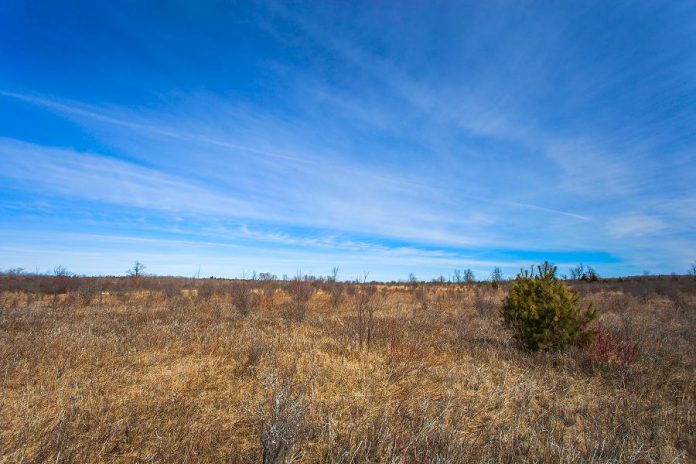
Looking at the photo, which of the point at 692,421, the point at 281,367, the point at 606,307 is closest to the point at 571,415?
the point at 692,421

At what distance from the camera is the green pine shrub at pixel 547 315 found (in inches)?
288

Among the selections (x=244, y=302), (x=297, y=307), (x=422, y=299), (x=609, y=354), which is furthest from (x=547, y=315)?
(x=422, y=299)

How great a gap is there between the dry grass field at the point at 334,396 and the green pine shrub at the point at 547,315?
364mm

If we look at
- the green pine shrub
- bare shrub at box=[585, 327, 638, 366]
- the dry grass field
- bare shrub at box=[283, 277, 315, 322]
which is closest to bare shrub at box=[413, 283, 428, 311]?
bare shrub at box=[283, 277, 315, 322]

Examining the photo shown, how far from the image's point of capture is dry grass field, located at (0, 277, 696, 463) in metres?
3.34

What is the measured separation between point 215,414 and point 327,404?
4.85 ft

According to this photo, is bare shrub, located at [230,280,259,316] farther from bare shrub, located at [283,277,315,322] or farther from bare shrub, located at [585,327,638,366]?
bare shrub, located at [585,327,638,366]

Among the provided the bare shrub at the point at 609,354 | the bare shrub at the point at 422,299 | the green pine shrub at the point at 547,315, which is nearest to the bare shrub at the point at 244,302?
the bare shrub at the point at 422,299

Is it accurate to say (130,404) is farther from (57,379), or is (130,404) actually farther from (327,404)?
(327,404)

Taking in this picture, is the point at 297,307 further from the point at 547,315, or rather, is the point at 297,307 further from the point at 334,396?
the point at 547,315

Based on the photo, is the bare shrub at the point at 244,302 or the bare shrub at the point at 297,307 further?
the bare shrub at the point at 244,302

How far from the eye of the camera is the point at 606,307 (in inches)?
662

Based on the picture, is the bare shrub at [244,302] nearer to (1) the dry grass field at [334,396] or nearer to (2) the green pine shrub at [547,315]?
(1) the dry grass field at [334,396]

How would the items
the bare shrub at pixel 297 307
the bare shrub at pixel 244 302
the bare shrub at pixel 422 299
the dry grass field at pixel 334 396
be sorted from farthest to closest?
1. the bare shrub at pixel 422 299
2. the bare shrub at pixel 244 302
3. the bare shrub at pixel 297 307
4. the dry grass field at pixel 334 396
